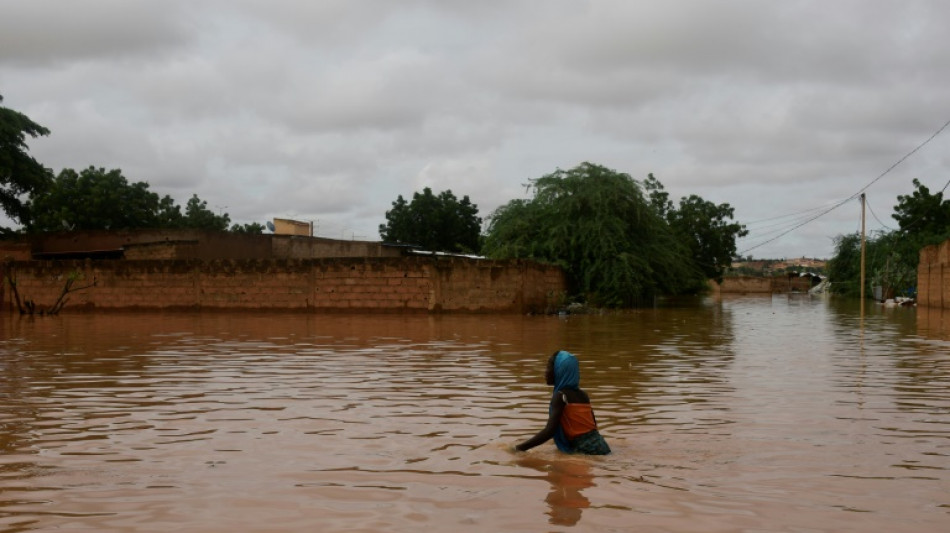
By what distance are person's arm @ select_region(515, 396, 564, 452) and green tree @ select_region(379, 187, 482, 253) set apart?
163ft

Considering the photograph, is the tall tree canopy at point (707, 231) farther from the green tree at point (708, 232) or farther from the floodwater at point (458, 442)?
the floodwater at point (458, 442)

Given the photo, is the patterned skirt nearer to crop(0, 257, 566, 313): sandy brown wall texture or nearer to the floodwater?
the floodwater

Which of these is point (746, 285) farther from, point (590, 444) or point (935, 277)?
point (590, 444)

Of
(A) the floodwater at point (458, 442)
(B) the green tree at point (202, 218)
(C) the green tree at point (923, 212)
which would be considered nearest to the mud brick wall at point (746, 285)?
(C) the green tree at point (923, 212)

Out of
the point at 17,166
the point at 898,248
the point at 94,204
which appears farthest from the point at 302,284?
the point at 898,248

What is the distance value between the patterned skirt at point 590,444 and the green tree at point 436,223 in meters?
49.8

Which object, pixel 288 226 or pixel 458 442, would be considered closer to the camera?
pixel 458 442

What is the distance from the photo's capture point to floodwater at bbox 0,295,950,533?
15.9 feet

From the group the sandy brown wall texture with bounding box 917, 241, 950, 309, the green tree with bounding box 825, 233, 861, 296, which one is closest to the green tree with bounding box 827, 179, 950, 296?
the green tree with bounding box 825, 233, 861, 296

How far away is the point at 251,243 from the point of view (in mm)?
36938

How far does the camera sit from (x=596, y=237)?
30594mm

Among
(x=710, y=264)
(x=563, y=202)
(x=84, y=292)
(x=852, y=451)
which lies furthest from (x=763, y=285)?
(x=852, y=451)

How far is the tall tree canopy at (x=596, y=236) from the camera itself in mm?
30359

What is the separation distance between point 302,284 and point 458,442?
70.5 feet
